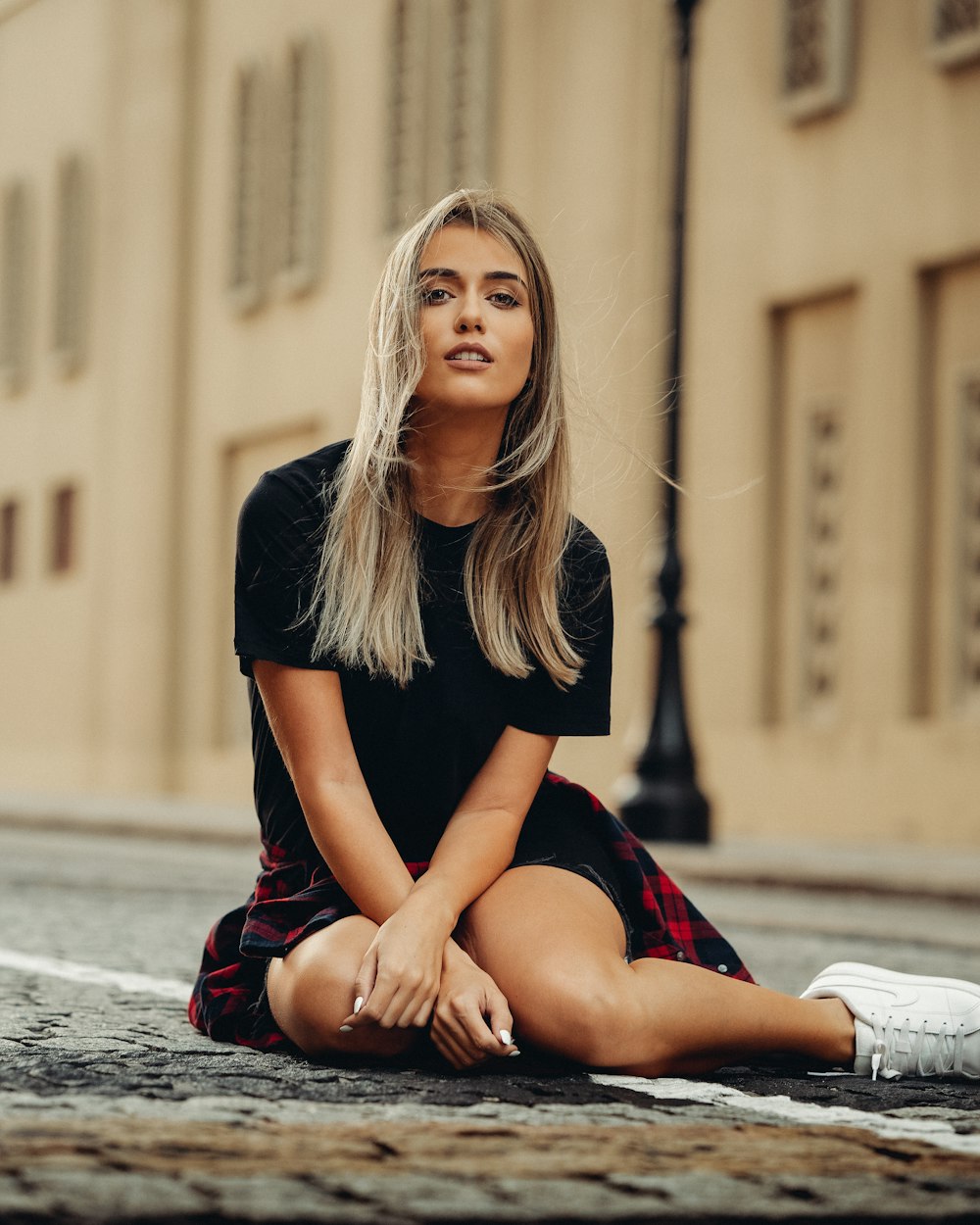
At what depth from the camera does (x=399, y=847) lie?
429 centimetres

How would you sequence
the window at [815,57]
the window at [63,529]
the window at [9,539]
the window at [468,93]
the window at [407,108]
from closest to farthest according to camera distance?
the window at [815,57] < the window at [468,93] < the window at [407,108] < the window at [63,529] < the window at [9,539]

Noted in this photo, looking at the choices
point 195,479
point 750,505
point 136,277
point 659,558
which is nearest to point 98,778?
point 195,479

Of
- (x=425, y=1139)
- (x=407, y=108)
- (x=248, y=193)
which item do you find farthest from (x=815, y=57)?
(x=425, y=1139)

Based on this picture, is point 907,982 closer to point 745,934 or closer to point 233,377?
point 745,934

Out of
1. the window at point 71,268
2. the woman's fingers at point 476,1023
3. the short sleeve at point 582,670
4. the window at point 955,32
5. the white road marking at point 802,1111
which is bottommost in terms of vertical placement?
the white road marking at point 802,1111

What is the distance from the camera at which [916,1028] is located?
4020 millimetres

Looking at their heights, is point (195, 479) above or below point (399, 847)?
above

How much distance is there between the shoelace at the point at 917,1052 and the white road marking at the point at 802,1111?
336 millimetres

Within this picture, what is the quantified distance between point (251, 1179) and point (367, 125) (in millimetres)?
20734

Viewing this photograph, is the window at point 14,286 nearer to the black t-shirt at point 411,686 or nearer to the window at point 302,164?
the window at point 302,164

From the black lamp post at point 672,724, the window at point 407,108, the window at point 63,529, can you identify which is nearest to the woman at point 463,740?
the black lamp post at point 672,724

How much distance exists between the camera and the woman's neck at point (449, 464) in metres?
4.36

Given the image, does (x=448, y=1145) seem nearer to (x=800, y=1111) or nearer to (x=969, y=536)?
(x=800, y=1111)

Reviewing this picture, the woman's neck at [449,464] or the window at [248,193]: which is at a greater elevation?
the window at [248,193]
